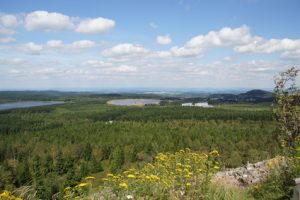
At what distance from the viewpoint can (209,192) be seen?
18.4 feet

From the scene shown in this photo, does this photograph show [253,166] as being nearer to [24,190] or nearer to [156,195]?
[156,195]

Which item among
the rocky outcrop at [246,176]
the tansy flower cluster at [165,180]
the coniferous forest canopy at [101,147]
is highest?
the tansy flower cluster at [165,180]

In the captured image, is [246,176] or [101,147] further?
[101,147]

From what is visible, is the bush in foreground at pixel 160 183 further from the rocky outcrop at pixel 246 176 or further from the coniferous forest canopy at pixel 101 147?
the coniferous forest canopy at pixel 101 147

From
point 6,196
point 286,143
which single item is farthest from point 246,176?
point 6,196

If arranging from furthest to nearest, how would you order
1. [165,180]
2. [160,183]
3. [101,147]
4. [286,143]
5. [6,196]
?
[101,147] < [286,143] < [165,180] < [160,183] < [6,196]

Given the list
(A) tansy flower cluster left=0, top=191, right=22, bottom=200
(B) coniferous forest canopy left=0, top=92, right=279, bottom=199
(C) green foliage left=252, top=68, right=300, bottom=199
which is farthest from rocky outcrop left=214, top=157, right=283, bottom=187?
(B) coniferous forest canopy left=0, top=92, right=279, bottom=199

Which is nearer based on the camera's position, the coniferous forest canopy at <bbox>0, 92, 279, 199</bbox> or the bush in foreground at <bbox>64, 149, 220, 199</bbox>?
the bush in foreground at <bbox>64, 149, 220, 199</bbox>

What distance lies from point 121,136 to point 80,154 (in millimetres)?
14482

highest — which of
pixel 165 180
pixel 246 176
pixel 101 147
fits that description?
pixel 165 180

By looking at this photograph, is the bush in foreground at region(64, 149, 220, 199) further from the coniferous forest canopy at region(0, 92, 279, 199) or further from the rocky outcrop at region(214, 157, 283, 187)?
the coniferous forest canopy at region(0, 92, 279, 199)

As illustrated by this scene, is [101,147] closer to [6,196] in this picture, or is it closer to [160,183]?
[160,183]

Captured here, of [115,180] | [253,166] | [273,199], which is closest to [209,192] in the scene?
[273,199]

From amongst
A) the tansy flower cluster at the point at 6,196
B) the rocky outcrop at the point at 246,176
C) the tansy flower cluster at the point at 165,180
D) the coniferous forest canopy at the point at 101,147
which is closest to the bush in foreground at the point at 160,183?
the tansy flower cluster at the point at 165,180
